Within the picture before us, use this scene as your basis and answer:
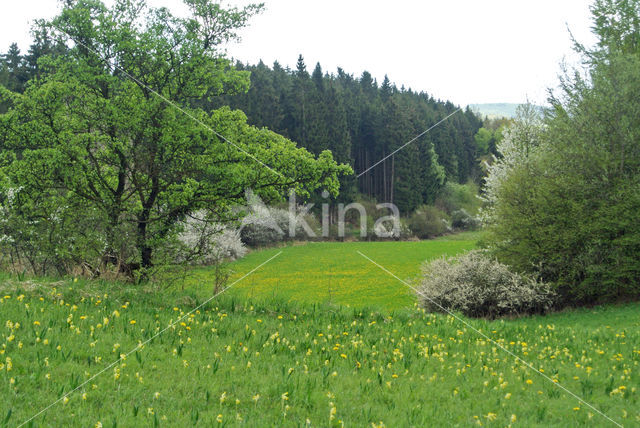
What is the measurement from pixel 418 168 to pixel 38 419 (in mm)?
65429

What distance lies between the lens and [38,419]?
3.88 meters

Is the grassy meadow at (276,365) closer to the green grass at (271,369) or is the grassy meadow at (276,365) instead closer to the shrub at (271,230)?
the green grass at (271,369)

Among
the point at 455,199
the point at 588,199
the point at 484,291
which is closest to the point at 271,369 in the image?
the point at 484,291

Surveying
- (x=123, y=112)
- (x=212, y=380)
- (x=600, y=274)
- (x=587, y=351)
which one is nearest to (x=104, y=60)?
(x=123, y=112)

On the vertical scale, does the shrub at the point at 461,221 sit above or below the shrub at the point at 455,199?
below

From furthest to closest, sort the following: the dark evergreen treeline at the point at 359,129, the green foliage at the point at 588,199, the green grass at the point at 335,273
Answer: the dark evergreen treeline at the point at 359,129
the green grass at the point at 335,273
the green foliage at the point at 588,199

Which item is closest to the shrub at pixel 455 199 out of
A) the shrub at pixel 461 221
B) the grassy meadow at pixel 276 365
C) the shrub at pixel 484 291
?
the shrub at pixel 461 221

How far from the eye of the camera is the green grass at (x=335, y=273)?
23219 millimetres

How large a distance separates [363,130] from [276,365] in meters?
76.8

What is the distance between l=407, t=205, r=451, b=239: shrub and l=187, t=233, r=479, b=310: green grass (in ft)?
41.0

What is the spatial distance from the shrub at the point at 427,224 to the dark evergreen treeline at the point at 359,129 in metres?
3.22

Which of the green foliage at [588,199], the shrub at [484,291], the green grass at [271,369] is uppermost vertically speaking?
the green foliage at [588,199]

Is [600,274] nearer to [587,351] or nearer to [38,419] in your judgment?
[587,351]

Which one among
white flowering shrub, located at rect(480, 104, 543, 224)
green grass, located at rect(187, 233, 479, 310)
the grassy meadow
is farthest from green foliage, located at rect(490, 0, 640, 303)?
white flowering shrub, located at rect(480, 104, 543, 224)
